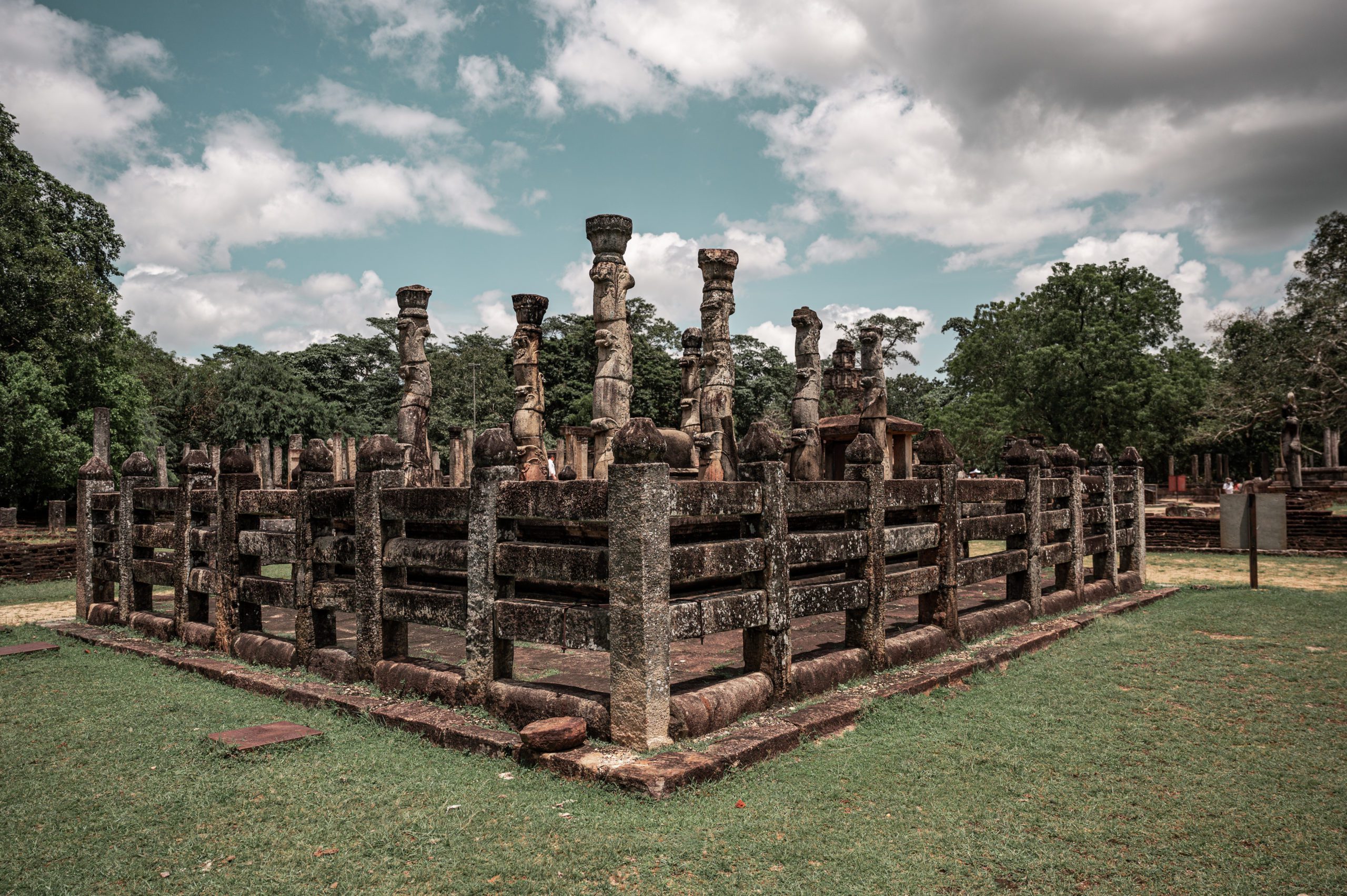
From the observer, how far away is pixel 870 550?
5.80 meters

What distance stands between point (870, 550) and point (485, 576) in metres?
2.71

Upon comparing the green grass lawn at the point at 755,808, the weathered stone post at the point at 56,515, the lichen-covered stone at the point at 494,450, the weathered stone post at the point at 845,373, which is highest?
the weathered stone post at the point at 845,373

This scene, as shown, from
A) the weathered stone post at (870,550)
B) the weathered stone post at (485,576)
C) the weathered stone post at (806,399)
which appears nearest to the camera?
the weathered stone post at (485,576)

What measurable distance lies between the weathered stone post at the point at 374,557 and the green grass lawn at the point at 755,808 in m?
0.63

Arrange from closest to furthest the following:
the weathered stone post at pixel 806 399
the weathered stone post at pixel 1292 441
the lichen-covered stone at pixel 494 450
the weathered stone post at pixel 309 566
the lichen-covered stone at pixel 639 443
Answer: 1. the lichen-covered stone at pixel 639 443
2. the lichen-covered stone at pixel 494 450
3. the weathered stone post at pixel 309 566
4. the weathered stone post at pixel 806 399
5. the weathered stone post at pixel 1292 441

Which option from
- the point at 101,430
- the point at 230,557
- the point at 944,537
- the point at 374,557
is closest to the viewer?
the point at 374,557

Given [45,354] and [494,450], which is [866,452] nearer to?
[494,450]

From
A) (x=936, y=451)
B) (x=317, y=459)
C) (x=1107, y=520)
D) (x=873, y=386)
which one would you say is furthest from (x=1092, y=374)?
(x=317, y=459)

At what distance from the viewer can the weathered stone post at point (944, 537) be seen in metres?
6.65

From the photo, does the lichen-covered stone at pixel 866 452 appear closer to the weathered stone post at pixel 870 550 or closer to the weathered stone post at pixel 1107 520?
the weathered stone post at pixel 870 550

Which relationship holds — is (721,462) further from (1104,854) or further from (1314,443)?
(1314,443)

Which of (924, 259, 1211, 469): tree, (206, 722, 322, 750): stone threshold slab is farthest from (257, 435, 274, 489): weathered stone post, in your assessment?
(924, 259, 1211, 469): tree

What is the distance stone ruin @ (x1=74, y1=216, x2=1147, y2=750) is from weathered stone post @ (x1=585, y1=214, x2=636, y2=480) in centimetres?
8

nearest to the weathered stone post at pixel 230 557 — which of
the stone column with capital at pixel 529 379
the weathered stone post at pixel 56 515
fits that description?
the stone column with capital at pixel 529 379
